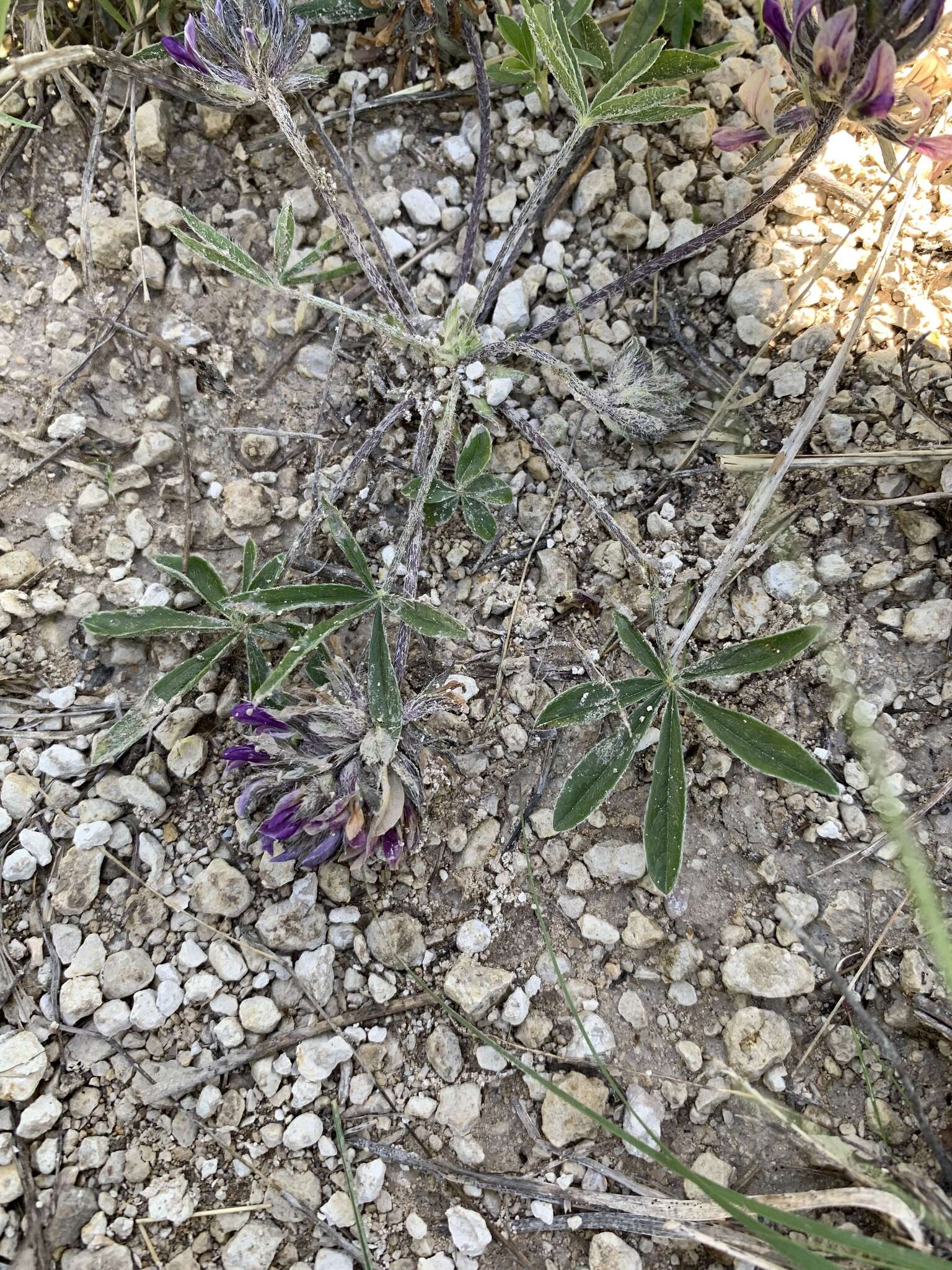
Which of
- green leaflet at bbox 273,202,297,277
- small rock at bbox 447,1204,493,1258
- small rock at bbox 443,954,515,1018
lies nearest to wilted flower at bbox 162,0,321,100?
green leaflet at bbox 273,202,297,277

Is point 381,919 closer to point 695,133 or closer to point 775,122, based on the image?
point 775,122

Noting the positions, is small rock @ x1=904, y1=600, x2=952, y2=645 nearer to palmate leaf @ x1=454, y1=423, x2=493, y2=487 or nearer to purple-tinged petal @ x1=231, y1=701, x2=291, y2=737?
palmate leaf @ x1=454, y1=423, x2=493, y2=487

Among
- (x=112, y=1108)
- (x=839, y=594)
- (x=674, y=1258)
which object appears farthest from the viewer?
(x=839, y=594)

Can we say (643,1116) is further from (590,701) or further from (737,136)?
(737,136)

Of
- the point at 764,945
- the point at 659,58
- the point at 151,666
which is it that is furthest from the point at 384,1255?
the point at 659,58

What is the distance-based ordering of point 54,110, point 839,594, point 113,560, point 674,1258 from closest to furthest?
point 674,1258 → point 839,594 → point 113,560 → point 54,110

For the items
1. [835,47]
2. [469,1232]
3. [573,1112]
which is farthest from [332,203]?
[469,1232]

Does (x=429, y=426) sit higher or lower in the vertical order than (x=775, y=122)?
lower
